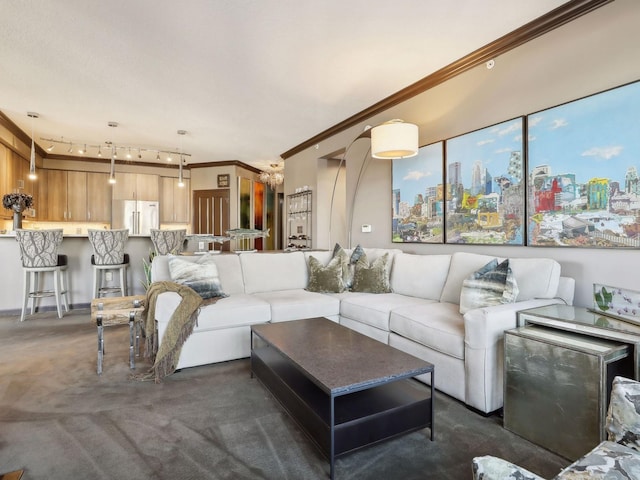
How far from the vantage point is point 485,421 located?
6.47ft

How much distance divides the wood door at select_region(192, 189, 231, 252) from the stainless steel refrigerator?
100 cm

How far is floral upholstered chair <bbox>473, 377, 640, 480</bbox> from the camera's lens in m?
0.71

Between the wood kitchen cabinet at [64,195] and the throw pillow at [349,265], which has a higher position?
the wood kitchen cabinet at [64,195]

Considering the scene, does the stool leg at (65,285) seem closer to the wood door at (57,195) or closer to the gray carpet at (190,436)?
the gray carpet at (190,436)

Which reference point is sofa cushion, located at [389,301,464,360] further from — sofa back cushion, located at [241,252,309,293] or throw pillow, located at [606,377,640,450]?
sofa back cushion, located at [241,252,309,293]

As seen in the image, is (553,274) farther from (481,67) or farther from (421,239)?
(481,67)

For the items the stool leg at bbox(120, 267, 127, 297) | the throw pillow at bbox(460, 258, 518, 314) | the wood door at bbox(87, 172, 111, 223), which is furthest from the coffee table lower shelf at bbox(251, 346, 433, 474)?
the wood door at bbox(87, 172, 111, 223)

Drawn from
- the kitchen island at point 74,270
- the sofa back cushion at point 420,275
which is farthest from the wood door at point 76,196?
the sofa back cushion at point 420,275

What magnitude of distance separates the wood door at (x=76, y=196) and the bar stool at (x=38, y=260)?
131 inches

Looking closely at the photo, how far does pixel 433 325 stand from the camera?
2318 millimetres

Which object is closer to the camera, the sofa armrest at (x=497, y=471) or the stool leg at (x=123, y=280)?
the sofa armrest at (x=497, y=471)

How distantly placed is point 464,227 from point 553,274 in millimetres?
1039

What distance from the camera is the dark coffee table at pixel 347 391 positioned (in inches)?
61.1

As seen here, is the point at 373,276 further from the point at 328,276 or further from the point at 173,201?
the point at 173,201
